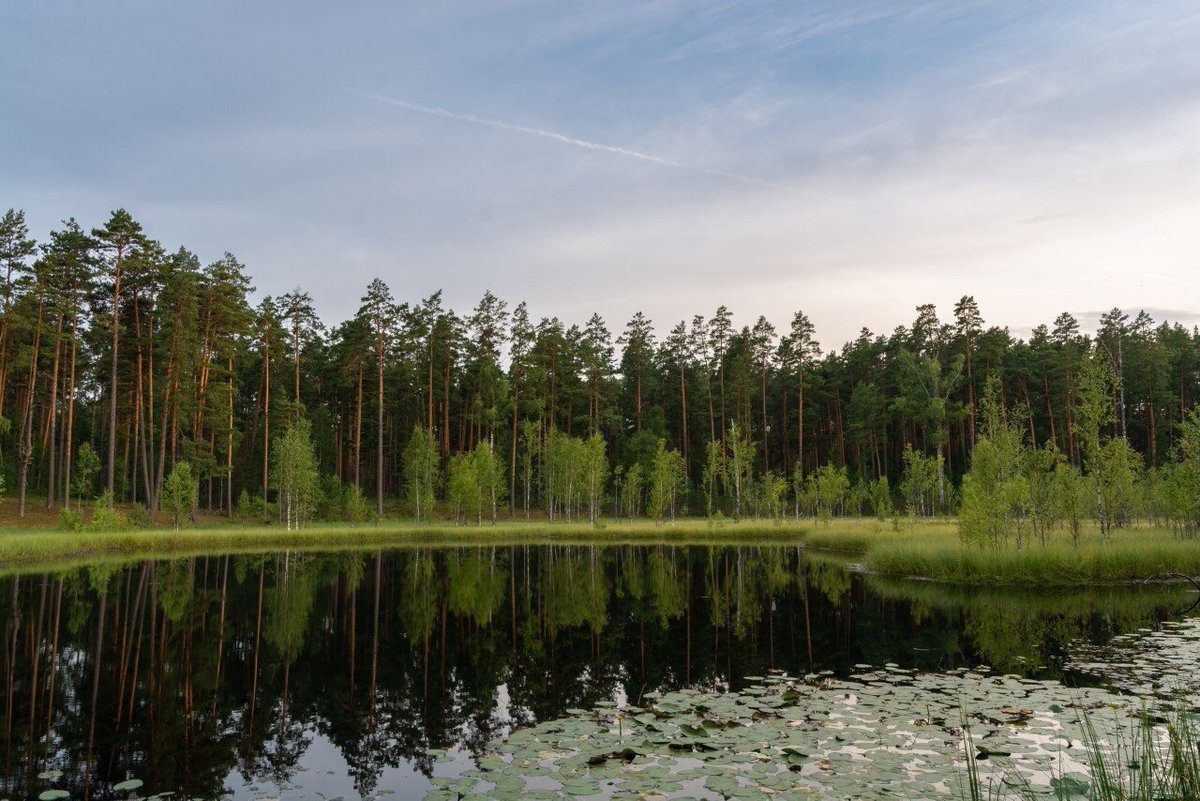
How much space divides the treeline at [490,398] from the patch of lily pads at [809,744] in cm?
4122

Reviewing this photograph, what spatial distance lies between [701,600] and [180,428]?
47.8m

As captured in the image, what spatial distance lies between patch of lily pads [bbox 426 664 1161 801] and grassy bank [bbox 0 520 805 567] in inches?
1236

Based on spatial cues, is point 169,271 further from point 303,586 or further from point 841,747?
point 841,747

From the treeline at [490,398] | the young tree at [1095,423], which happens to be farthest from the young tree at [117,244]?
the young tree at [1095,423]

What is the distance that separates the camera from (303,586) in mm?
25031

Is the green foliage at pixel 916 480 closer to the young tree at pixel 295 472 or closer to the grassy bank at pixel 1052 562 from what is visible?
the grassy bank at pixel 1052 562

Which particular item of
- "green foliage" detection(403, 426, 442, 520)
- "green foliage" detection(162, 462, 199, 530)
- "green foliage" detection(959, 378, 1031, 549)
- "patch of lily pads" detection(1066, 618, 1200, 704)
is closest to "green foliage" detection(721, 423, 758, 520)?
"green foliage" detection(959, 378, 1031, 549)

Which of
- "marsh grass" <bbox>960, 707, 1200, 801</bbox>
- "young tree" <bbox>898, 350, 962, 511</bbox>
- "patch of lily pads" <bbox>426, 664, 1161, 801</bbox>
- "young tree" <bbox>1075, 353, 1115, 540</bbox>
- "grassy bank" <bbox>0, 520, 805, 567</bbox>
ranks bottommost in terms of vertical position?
"grassy bank" <bbox>0, 520, 805, 567</bbox>

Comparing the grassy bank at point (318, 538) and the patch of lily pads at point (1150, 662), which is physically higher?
the patch of lily pads at point (1150, 662)

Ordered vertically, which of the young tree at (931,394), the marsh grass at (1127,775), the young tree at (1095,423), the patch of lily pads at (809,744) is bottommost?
the patch of lily pads at (809,744)

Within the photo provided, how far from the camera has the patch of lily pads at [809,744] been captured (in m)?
7.42

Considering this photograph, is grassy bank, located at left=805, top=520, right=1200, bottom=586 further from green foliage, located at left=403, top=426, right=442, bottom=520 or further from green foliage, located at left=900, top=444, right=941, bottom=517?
green foliage, located at left=403, top=426, right=442, bottom=520

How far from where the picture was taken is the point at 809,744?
8.73m

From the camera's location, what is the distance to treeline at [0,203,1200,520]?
5003 cm
